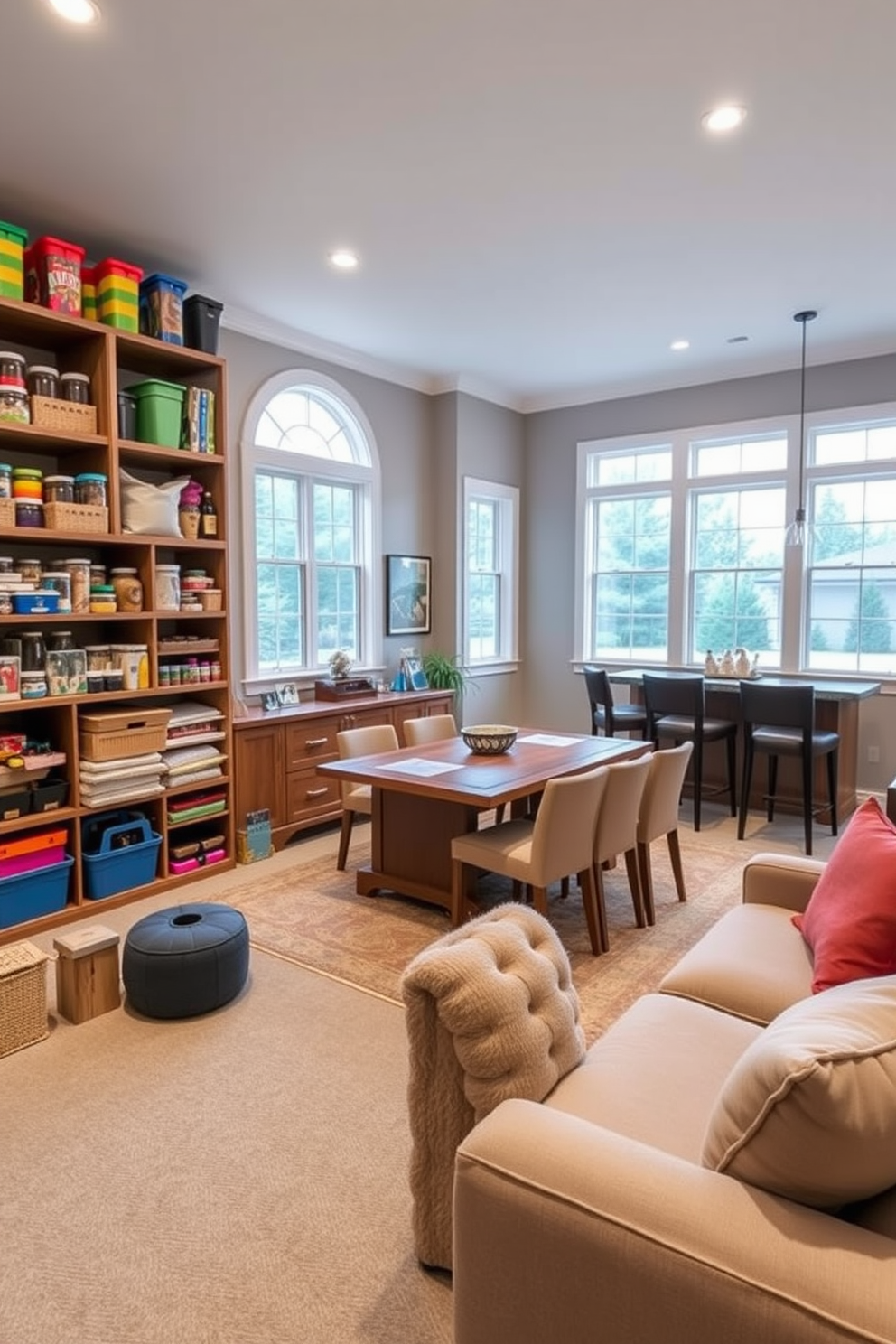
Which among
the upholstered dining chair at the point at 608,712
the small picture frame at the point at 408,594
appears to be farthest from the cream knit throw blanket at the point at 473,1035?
the small picture frame at the point at 408,594

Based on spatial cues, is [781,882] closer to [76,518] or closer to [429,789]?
[429,789]

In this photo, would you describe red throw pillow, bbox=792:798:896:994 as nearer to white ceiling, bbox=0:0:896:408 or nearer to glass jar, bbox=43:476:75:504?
white ceiling, bbox=0:0:896:408

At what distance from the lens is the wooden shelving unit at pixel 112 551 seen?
3461 mm

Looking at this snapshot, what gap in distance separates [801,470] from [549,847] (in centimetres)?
407

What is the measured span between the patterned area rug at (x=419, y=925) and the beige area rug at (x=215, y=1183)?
38cm

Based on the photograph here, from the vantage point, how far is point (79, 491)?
3609 millimetres

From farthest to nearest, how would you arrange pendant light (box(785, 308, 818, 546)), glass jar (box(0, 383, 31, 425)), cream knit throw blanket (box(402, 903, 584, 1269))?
pendant light (box(785, 308, 818, 546))
glass jar (box(0, 383, 31, 425))
cream knit throw blanket (box(402, 903, 584, 1269))

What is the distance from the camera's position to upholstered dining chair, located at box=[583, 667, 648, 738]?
18.0 feet

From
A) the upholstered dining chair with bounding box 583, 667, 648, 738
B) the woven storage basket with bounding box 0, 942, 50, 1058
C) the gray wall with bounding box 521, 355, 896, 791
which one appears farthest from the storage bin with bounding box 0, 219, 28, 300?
the gray wall with bounding box 521, 355, 896, 791

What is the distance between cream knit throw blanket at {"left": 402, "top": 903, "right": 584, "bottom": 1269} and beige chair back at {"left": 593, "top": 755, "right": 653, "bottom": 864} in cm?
153

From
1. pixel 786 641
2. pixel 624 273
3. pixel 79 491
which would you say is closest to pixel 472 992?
pixel 79 491

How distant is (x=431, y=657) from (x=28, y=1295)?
4.71 m

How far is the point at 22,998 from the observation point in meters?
2.53

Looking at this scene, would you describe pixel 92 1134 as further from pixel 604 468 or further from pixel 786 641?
pixel 604 468
